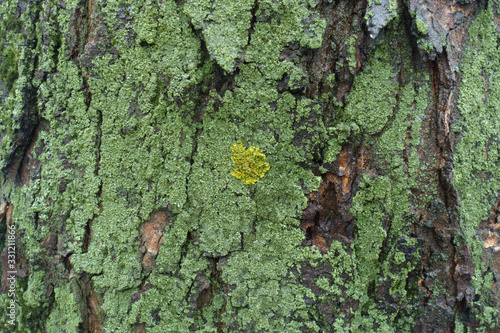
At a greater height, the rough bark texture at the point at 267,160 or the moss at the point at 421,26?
the moss at the point at 421,26

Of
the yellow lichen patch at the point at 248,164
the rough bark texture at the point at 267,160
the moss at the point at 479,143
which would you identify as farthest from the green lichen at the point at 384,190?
the yellow lichen patch at the point at 248,164

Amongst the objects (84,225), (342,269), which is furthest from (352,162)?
(84,225)

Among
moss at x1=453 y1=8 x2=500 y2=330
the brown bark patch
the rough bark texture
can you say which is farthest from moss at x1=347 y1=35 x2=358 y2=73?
the brown bark patch

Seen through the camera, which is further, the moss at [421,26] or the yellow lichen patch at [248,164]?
the yellow lichen patch at [248,164]

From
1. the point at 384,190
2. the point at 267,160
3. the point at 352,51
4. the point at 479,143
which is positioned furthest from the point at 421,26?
the point at 267,160

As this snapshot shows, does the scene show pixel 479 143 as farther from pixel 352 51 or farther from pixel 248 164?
pixel 248 164

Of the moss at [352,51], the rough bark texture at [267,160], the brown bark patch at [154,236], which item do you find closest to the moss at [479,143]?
the rough bark texture at [267,160]

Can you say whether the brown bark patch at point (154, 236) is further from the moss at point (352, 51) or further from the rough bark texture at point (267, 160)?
the moss at point (352, 51)

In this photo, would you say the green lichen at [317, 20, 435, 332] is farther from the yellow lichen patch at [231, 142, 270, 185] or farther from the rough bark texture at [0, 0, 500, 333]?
the yellow lichen patch at [231, 142, 270, 185]

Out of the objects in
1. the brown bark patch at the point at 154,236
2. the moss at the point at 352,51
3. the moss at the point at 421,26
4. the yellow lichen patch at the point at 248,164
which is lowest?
the brown bark patch at the point at 154,236

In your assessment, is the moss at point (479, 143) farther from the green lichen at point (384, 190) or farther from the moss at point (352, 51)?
the moss at point (352, 51)
